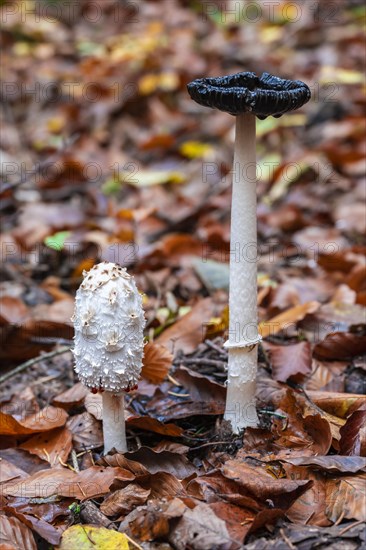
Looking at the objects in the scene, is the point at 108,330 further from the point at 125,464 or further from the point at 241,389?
the point at 241,389

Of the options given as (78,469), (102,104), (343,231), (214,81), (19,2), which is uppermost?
(19,2)

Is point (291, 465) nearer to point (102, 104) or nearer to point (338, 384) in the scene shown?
point (338, 384)

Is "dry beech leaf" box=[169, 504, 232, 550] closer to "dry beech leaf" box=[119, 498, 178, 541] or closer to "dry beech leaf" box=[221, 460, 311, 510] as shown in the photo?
"dry beech leaf" box=[119, 498, 178, 541]

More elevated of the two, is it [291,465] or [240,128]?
[240,128]

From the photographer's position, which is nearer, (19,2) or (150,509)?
(150,509)

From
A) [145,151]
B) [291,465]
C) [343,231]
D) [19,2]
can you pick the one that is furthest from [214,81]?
[19,2]

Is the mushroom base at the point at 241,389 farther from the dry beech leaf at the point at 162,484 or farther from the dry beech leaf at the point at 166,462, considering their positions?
the dry beech leaf at the point at 162,484

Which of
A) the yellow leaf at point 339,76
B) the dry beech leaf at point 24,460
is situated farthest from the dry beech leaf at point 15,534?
the yellow leaf at point 339,76
